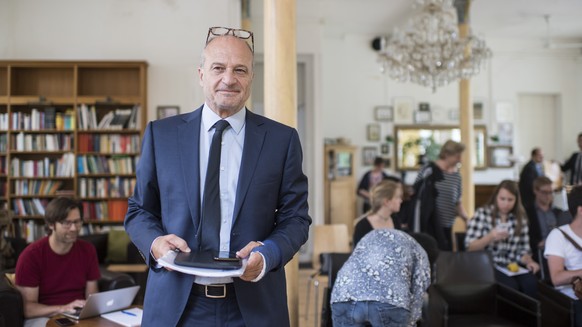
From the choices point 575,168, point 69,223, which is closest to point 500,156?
point 575,168

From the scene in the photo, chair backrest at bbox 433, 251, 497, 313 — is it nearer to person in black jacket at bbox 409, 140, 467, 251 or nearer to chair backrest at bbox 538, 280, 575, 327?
chair backrest at bbox 538, 280, 575, 327

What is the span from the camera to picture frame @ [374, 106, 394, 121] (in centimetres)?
1383

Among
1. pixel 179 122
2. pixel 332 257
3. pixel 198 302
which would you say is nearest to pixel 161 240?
pixel 198 302

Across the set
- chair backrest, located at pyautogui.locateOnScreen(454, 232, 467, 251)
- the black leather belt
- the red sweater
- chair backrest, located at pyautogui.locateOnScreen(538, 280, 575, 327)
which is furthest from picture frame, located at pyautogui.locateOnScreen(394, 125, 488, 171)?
the black leather belt

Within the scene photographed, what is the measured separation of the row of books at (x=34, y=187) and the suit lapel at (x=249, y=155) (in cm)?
719

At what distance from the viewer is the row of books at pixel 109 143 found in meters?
8.30

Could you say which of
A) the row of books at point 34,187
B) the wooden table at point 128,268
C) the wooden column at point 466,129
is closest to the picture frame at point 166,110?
the row of books at point 34,187

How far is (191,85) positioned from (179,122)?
6929mm

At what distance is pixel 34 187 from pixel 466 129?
6.98 m

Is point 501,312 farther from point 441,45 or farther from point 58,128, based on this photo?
point 58,128

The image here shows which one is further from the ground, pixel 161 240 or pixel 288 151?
pixel 288 151

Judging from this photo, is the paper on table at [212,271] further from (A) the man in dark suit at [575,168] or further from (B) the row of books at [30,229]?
(A) the man in dark suit at [575,168]

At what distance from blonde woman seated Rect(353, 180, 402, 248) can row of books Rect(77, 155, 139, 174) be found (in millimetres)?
4521

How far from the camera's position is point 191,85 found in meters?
8.61
